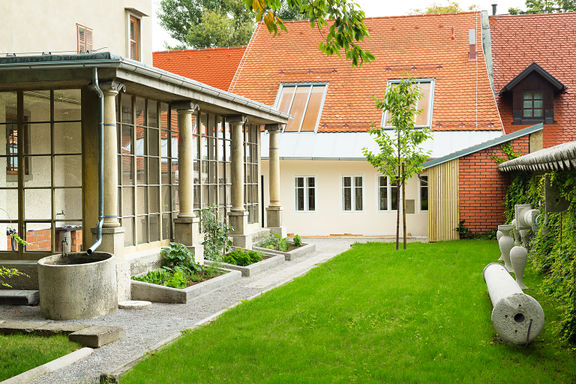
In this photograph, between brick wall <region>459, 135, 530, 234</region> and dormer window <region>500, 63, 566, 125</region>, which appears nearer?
brick wall <region>459, 135, 530, 234</region>

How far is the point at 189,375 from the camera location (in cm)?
601

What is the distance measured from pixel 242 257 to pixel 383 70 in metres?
12.8

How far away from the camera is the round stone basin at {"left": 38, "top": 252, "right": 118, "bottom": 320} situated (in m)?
8.75

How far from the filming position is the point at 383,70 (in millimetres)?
24312

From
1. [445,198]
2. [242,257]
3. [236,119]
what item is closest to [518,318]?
[242,257]

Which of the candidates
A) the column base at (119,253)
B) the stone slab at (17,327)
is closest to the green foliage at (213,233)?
the column base at (119,253)

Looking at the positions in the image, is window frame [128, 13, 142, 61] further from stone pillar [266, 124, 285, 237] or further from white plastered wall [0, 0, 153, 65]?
stone pillar [266, 124, 285, 237]

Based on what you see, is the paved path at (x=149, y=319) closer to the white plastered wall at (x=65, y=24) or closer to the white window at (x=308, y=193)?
the white plastered wall at (x=65, y=24)

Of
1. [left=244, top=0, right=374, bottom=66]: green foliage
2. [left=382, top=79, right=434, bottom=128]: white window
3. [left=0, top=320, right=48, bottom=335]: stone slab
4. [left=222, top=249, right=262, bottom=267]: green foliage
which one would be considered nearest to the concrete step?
[left=0, top=320, right=48, bottom=335]: stone slab

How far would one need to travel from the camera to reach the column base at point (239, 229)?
50.3 feet

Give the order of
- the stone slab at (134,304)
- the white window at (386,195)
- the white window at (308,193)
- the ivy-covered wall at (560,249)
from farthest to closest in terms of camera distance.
Result: the white window at (308,193), the white window at (386,195), the stone slab at (134,304), the ivy-covered wall at (560,249)

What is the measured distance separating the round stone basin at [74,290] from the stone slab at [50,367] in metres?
1.82

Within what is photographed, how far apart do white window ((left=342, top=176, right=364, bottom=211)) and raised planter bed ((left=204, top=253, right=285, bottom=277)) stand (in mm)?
6494

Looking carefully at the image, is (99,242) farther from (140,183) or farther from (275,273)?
(275,273)
